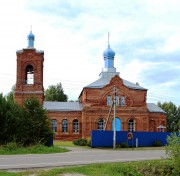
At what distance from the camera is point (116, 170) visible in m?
13.7

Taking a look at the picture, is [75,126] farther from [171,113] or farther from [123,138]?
[171,113]

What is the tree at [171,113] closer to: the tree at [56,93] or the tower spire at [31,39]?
the tree at [56,93]

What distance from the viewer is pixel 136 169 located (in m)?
14.3

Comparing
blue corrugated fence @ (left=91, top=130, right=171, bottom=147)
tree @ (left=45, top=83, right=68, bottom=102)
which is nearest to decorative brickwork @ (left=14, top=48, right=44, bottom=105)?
blue corrugated fence @ (left=91, top=130, right=171, bottom=147)

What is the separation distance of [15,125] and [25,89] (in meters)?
23.8

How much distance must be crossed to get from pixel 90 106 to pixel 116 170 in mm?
38568

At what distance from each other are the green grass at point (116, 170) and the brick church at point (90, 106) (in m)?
37.1

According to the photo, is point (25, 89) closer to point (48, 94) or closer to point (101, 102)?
point (101, 102)

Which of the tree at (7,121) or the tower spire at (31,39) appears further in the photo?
the tower spire at (31,39)

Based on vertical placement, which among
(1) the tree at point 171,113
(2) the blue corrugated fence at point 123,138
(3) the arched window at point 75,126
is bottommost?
(2) the blue corrugated fence at point 123,138

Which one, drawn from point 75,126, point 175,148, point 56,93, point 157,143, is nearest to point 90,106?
point 75,126

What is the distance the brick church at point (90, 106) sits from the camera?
5225 cm

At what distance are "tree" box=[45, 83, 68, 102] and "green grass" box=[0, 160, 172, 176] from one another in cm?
6789

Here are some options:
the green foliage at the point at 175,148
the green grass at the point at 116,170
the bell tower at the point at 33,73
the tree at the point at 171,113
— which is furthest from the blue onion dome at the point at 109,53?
the green foliage at the point at 175,148
